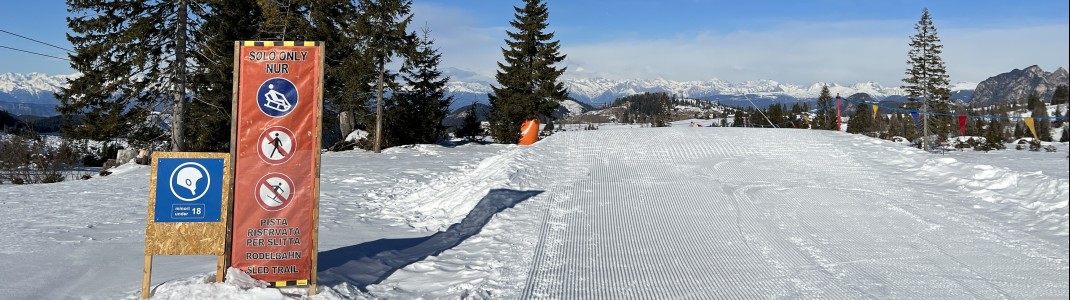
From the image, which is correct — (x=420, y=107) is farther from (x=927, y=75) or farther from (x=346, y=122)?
(x=927, y=75)

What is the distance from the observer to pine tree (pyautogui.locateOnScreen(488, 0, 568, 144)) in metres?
39.1

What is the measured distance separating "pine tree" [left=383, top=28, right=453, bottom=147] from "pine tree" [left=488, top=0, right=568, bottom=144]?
14.3ft

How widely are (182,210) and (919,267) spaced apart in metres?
8.02

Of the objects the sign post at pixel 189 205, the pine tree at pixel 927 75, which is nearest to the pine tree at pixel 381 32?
the sign post at pixel 189 205

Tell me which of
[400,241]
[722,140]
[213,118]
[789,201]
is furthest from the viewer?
[213,118]

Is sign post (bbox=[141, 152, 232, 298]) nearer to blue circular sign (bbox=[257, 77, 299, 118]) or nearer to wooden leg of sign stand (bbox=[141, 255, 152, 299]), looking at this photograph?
wooden leg of sign stand (bbox=[141, 255, 152, 299])

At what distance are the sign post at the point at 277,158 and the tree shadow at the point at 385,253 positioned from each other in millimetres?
539

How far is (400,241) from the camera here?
9070 mm

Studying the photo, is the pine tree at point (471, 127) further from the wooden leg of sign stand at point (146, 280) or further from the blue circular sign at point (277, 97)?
the wooden leg of sign stand at point (146, 280)

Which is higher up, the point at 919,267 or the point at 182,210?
the point at 182,210

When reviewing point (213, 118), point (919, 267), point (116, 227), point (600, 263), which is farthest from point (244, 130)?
point (213, 118)

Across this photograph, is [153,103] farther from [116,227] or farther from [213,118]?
[116,227]

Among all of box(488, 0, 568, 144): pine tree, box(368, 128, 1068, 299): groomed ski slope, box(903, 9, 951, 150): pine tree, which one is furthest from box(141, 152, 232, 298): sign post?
box(903, 9, 951, 150): pine tree

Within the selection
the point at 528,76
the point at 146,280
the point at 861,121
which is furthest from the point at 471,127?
the point at 861,121
